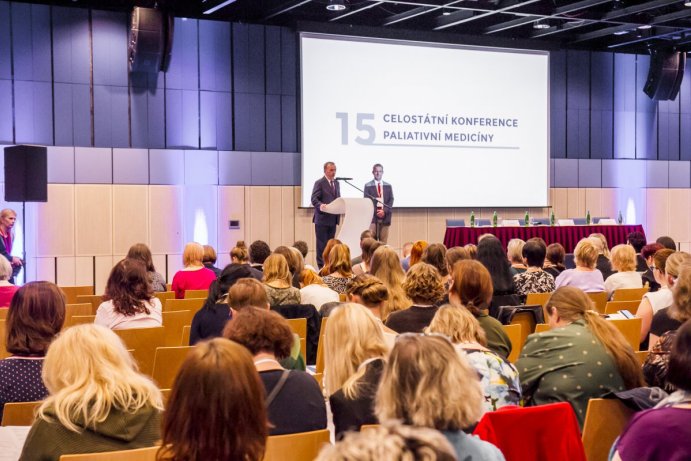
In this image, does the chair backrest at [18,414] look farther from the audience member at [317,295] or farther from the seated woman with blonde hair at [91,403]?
the audience member at [317,295]

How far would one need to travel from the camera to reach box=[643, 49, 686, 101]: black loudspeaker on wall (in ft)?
55.1

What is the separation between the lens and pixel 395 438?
1.27 meters

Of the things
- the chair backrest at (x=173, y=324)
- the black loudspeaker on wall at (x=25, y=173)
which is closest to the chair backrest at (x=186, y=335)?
the chair backrest at (x=173, y=324)

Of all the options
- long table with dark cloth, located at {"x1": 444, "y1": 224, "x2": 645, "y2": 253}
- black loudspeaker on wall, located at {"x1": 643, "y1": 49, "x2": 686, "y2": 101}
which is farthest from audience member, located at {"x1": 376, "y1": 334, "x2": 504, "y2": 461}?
black loudspeaker on wall, located at {"x1": 643, "y1": 49, "x2": 686, "y2": 101}

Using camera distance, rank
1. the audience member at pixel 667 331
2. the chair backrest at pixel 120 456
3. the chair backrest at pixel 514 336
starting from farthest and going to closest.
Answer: the chair backrest at pixel 514 336 < the audience member at pixel 667 331 < the chair backrest at pixel 120 456

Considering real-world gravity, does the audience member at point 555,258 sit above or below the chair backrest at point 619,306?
above

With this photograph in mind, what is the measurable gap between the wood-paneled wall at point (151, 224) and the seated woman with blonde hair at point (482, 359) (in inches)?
410

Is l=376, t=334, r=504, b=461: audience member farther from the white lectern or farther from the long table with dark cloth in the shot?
the long table with dark cloth

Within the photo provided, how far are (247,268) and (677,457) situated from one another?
4.32 meters

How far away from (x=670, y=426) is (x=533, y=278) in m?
4.87

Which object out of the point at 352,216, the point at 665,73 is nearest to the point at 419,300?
the point at 352,216

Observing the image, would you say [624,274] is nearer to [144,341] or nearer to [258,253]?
[258,253]

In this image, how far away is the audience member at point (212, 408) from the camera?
2107 millimetres

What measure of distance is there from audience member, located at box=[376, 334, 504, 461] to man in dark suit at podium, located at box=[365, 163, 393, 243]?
409 inches
